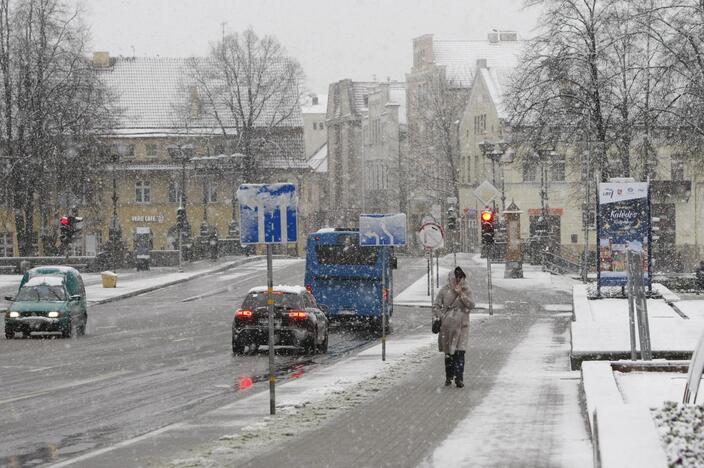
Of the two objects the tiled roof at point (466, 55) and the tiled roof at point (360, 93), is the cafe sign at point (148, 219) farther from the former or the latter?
the tiled roof at point (360, 93)

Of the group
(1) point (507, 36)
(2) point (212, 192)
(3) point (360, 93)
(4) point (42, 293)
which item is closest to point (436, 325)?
(4) point (42, 293)

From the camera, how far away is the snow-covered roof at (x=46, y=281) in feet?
117

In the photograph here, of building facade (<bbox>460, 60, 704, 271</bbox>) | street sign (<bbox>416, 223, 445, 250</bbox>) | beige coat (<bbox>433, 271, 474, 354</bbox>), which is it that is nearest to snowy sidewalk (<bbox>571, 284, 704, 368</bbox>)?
beige coat (<bbox>433, 271, 474, 354</bbox>)

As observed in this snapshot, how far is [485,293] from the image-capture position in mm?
53000

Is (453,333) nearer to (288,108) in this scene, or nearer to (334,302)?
(334,302)

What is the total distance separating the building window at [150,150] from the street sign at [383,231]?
3078 inches

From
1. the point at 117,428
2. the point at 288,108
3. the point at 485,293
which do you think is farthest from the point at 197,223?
the point at 117,428

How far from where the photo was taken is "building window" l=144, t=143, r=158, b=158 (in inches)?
4112

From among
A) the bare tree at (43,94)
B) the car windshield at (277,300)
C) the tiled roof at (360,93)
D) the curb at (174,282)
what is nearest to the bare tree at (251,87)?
the curb at (174,282)

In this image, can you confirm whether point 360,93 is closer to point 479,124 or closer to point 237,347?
point 479,124

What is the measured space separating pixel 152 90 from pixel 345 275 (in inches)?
2825

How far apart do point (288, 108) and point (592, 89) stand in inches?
1969

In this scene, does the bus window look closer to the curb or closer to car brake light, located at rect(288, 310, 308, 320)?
car brake light, located at rect(288, 310, 308, 320)

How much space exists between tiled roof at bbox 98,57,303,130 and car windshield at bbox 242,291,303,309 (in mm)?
74453
